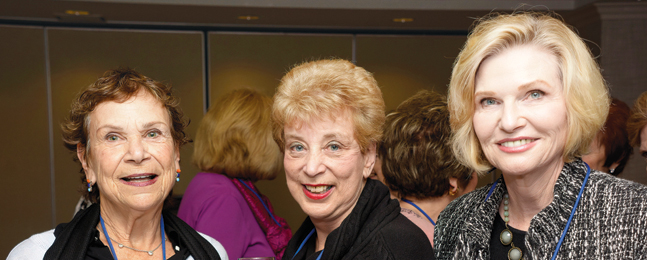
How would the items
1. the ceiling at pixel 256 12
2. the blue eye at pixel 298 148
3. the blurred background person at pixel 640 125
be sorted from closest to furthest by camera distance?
the blue eye at pixel 298 148, the blurred background person at pixel 640 125, the ceiling at pixel 256 12

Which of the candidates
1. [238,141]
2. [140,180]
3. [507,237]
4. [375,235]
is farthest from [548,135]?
[238,141]

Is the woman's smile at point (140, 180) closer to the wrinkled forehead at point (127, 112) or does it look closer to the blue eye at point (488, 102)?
the wrinkled forehead at point (127, 112)

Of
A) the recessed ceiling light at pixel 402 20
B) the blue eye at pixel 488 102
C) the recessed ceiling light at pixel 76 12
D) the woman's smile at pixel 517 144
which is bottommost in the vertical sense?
the woman's smile at pixel 517 144

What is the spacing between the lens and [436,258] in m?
1.69

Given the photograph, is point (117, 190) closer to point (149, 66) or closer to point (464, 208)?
point (464, 208)

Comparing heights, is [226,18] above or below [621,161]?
above

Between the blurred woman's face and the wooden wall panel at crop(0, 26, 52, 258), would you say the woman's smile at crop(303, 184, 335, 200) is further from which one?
the wooden wall panel at crop(0, 26, 52, 258)

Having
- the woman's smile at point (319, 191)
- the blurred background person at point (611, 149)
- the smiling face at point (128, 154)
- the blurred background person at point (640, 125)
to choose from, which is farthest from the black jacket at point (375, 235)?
the blurred background person at point (611, 149)

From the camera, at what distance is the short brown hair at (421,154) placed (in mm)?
2107

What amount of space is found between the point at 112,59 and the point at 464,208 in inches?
203

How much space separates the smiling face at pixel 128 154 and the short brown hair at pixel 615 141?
2.38 metres

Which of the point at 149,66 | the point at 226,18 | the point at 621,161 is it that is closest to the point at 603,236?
the point at 621,161

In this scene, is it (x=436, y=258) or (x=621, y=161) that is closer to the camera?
(x=436, y=258)

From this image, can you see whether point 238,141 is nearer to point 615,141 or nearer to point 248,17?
point 615,141
